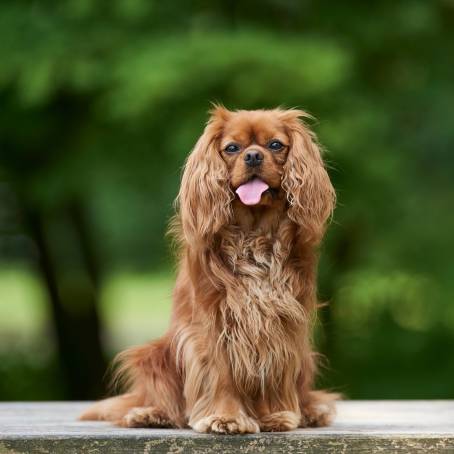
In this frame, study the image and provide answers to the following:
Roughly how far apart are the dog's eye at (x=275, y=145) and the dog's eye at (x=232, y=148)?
14cm

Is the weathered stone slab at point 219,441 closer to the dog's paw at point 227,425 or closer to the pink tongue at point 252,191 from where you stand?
the dog's paw at point 227,425

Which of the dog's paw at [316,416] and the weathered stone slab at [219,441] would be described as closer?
the weathered stone slab at [219,441]

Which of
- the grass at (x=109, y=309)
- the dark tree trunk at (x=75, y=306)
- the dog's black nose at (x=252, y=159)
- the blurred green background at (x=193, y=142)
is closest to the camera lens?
the dog's black nose at (x=252, y=159)

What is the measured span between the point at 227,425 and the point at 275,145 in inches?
48.0

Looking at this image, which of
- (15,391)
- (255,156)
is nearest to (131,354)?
(255,156)

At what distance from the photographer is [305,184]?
14.3ft

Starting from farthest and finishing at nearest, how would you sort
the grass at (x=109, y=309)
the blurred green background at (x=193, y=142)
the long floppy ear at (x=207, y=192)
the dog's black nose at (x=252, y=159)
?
1. the grass at (x=109, y=309)
2. the blurred green background at (x=193, y=142)
3. the long floppy ear at (x=207, y=192)
4. the dog's black nose at (x=252, y=159)

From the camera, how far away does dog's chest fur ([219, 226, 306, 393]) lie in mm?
4398

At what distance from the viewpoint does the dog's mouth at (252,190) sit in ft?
14.1

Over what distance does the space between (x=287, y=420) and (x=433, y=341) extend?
22.2 ft

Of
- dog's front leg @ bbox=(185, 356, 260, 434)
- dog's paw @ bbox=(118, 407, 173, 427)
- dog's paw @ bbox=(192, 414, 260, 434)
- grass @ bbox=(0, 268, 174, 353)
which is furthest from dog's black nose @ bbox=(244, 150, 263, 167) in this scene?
grass @ bbox=(0, 268, 174, 353)

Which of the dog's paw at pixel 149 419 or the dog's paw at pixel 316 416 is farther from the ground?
the dog's paw at pixel 149 419

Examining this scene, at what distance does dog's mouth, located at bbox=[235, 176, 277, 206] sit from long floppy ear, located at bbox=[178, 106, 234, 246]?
0.31 ft

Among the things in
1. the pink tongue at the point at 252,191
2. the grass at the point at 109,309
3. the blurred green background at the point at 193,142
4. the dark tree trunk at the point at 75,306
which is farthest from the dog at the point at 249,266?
the dark tree trunk at the point at 75,306
